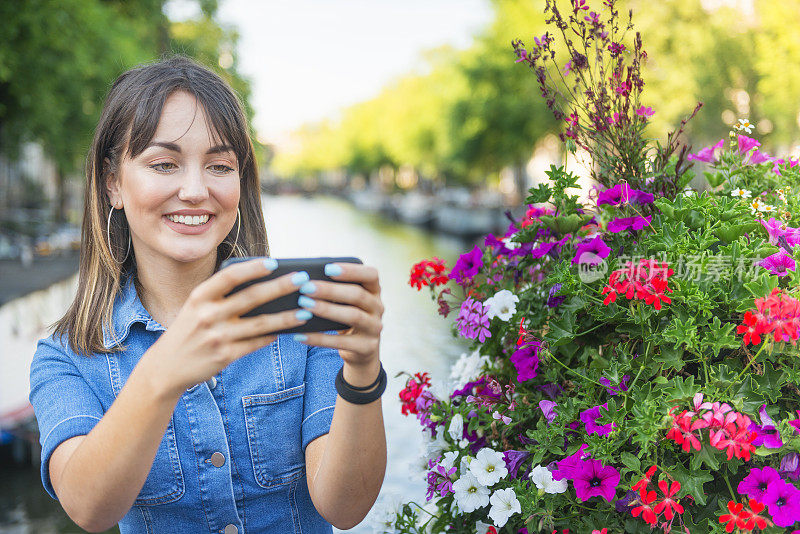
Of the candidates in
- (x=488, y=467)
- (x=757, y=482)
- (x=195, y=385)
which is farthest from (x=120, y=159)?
(x=757, y=482)

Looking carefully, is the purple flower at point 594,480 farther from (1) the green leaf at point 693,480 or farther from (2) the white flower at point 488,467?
(2) the white flower at point 488,467

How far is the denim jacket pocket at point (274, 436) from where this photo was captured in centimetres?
174

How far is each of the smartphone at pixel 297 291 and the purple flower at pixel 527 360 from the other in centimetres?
83

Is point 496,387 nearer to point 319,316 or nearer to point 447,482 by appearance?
point 447,482

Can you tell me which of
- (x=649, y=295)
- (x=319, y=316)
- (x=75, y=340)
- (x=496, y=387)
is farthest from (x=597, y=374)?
(x=75, y=340)

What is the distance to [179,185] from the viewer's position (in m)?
1.62

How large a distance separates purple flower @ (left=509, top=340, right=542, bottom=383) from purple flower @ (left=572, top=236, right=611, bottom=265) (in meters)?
0.24

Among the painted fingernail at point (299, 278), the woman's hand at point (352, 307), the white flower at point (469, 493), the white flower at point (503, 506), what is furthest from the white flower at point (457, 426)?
the painted fingernail at point (299, 278)

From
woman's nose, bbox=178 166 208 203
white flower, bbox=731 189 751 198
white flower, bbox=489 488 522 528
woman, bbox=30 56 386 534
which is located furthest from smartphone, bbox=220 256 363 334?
white flower, bbox=731 189 751 198

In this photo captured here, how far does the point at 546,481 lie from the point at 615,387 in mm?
264

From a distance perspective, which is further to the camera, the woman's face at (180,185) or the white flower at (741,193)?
the white flower at (741,193)

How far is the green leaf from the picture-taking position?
159cm

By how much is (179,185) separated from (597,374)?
1030 mm

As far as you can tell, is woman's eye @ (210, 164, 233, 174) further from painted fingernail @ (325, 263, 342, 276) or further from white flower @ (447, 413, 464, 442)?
white flower @ (447, 413, 464, 442)
